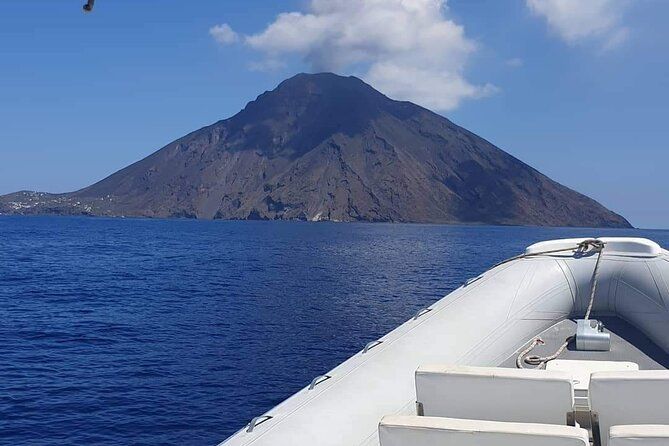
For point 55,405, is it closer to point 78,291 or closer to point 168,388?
point 168,388

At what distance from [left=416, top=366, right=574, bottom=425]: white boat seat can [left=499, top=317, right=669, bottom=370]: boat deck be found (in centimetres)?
425

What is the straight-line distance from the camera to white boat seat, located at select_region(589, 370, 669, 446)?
16.5 ft

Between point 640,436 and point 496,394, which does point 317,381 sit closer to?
point 496,394

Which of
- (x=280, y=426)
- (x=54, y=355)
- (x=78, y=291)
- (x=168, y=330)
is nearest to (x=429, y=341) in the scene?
(x=280, y=426)

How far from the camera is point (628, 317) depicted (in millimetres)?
11312

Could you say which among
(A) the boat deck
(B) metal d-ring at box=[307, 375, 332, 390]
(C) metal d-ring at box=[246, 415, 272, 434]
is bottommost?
(A) the boat deck

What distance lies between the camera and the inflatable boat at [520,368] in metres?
4.97

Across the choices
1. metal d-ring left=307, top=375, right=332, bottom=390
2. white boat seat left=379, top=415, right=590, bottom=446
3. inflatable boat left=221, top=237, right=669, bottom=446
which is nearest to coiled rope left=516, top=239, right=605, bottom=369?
inflatable boat left=221, top=237, right=669, bottom=446

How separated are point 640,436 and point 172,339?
2908cm

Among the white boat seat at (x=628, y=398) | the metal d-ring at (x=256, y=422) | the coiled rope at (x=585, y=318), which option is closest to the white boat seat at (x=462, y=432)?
the white boat seat at (x=628, y=398)

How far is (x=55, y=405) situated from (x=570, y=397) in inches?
735

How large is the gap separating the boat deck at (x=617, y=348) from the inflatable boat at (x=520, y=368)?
0.07 ft

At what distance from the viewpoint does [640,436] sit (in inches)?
164

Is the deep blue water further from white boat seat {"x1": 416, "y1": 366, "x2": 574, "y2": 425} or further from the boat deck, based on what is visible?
white boat seat {"x1": 416, "y1": 366, "x2": 574, "y2": 425}
